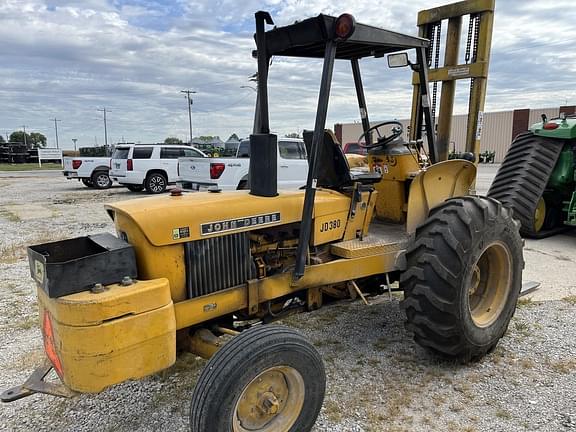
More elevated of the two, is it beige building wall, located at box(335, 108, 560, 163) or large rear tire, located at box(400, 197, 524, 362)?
beige building wall, located at box(335, 108, 560, 163)

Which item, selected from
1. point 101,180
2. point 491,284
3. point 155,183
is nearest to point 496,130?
point 155,183

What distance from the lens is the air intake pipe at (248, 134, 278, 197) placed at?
3.04 meters

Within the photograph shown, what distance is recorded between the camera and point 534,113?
105ft

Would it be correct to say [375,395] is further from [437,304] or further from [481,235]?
[481,235]

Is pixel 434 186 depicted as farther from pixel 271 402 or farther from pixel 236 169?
pixel 236 169

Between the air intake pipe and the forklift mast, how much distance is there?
2825 millimetres

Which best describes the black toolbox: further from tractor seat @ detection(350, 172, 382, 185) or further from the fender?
the fender

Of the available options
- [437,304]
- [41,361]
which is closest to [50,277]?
[41,361]

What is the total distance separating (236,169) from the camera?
12.0 m

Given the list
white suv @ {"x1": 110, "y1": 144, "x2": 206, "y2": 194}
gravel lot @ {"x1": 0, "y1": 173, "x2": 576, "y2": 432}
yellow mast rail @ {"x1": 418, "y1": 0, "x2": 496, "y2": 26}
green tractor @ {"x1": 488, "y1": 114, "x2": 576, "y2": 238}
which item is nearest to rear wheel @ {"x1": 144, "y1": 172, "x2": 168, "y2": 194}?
white suv @ {"x1": 110, "y1": 144, "x2": 206, "y2": 194}

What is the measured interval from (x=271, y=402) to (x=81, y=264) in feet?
4.13

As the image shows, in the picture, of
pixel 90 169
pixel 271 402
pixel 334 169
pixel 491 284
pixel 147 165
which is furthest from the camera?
pixel 90 169

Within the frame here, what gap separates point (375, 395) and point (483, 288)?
1.41 metres

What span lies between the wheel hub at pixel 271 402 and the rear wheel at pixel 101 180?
1808 centimetres
